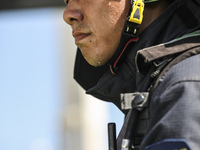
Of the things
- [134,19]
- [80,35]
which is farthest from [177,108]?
[80,35]

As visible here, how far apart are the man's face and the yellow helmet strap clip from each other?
0.20 ft

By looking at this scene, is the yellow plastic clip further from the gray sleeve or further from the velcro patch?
the velcro patch

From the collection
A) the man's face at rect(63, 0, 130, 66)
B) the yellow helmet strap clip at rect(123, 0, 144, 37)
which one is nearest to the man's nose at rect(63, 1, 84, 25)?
the man's face at rect(63, 0, 130, 66)

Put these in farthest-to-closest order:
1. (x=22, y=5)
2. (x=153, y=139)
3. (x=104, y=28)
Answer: (x=22, y=5)
(x=104, y=28)
(x=153, y=139)

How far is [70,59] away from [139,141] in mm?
8502

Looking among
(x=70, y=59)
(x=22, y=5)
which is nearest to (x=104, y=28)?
(x=22, y=5)

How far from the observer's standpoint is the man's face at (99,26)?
285cm

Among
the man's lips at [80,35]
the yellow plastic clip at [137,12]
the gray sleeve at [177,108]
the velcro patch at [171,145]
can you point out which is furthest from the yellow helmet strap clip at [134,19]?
the velcro patch at [171,145]

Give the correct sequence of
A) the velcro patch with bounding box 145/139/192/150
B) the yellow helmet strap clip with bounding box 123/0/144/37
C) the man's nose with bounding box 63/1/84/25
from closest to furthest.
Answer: the velcro patch with bounding box 145/139/192/150, the yellow helmet strap clip with bounding box 123/0/144/37, the man's nose with bounding box 63/1/84/25

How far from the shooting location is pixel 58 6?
28.1 ft

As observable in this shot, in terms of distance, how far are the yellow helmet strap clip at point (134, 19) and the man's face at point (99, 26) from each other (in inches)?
2.4

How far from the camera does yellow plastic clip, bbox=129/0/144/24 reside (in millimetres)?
2811

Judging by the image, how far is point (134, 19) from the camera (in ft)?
9.22

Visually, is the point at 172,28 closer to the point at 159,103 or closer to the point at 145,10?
the point at 145,10
